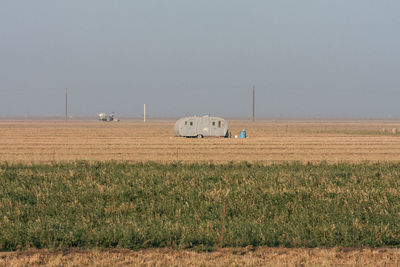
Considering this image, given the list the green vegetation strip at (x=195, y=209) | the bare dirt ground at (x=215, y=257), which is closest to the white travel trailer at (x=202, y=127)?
the green vegetation strip at (x=195, y=209)

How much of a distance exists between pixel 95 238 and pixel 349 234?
18.4ft

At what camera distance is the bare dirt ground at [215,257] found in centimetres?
887

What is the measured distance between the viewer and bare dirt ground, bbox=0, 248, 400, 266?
8867mm

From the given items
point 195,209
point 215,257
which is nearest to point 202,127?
point 195,209

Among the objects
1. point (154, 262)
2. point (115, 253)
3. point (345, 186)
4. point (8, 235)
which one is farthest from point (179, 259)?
point (345, 186)

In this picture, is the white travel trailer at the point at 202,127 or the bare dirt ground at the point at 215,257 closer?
the bare dirt ground at the point at 215,257

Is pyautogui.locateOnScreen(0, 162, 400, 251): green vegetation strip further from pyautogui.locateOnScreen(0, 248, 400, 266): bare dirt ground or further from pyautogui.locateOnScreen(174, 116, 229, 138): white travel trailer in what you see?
pyautogui.locateOnScreen(174, 116, 229, 138): white travel trailer

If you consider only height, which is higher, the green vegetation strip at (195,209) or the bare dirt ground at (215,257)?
the green vegetation strip at (195,209)

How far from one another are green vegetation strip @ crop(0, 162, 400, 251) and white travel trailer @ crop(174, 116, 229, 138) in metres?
29.3

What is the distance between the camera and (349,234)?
1050 cm

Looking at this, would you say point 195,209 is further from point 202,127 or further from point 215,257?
point 202,127

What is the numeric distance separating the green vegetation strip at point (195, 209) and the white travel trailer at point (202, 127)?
2931cm

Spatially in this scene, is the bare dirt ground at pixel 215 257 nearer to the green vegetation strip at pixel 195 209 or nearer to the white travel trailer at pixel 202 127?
the green vegetation strip at pixel 195 209

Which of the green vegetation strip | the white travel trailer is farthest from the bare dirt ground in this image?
the white travel trailer
